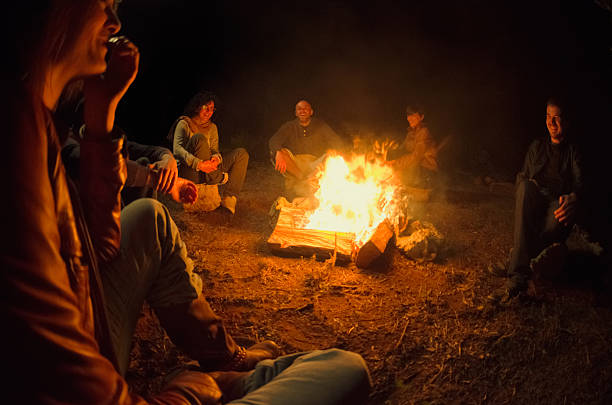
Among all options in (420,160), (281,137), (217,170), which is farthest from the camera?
(420,160)

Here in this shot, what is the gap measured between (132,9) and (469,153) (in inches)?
391

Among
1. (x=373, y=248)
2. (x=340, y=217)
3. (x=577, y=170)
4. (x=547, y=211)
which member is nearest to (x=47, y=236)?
(x=373, y=248)

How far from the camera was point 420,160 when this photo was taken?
25.6 ft

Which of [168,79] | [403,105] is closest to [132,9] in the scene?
[168,79]

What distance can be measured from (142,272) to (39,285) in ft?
2.86

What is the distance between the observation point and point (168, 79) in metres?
12.5

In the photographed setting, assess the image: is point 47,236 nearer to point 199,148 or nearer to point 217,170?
point 199,148

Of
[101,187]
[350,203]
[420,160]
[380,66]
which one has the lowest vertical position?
[350,203]

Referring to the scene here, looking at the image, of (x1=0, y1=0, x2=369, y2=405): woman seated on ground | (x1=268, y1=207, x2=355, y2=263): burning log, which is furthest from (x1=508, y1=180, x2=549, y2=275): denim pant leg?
(x1=0, y1=0, x2=369, y2=405): woman seated on ground

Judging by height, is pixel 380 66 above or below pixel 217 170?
above

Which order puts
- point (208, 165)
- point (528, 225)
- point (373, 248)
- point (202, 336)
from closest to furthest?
point (202, 336)
point (528, 225)
point (373, 248)
point (208, 165)

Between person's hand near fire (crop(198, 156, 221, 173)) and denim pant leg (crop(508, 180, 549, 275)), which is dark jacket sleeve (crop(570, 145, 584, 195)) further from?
person's hand near fire (crop(198, 156, 221, 173))

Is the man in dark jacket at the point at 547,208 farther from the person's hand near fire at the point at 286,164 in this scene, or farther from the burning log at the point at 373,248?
the person's hand near fire at the point at 286,164

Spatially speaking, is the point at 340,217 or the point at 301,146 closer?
the point at 340,217
